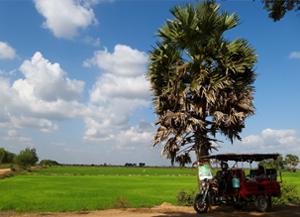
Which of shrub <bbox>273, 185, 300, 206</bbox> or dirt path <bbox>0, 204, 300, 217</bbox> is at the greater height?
shrub <bbox>273, 185, 300, 206</bbox>

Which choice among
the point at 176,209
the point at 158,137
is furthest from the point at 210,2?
the point at 176,209

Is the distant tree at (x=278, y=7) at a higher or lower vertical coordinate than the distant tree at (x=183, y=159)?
higher

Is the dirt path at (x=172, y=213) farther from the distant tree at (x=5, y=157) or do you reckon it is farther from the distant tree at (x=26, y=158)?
the distant tree at (x=5, y=157)

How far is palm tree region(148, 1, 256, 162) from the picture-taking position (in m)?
22.1

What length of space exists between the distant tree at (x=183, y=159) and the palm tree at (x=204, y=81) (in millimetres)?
282

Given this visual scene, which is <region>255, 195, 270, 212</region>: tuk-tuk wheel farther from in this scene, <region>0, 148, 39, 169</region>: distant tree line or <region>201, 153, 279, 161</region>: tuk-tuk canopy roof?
<region>0, 148, 39, 169</region>: distant tree line

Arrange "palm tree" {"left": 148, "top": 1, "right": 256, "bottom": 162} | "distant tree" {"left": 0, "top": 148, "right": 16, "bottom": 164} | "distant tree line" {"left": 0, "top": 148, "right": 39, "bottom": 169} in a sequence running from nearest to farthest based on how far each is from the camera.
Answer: "palm tree" {"left": 148, "top": 1, "right": 256, "bottom": 162} → "distant tree line" {"left": 0, "top": 148, "right": 39, "bottom": 169} → "distant tree" {"left": 0, "top": 148, "right": 16, "bottom": 164}

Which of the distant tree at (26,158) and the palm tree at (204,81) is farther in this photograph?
the distant tree at (26,158)

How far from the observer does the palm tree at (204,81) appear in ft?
72.5

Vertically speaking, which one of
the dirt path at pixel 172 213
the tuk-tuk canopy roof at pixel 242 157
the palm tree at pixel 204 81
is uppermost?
the palm tree at pixel 204 81

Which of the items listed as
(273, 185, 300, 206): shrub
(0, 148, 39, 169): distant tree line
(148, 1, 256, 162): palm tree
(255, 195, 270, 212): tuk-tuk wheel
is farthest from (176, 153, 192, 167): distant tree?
(0, 148, 39, 169): distant tree line

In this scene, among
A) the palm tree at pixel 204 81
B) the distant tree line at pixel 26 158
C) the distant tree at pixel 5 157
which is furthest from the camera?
the distant tree at pixel 5 157

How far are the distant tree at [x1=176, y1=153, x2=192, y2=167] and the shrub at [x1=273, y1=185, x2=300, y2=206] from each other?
15.8ft

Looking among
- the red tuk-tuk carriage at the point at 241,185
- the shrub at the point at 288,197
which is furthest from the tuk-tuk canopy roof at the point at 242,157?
the shrub at the point at 288,197
